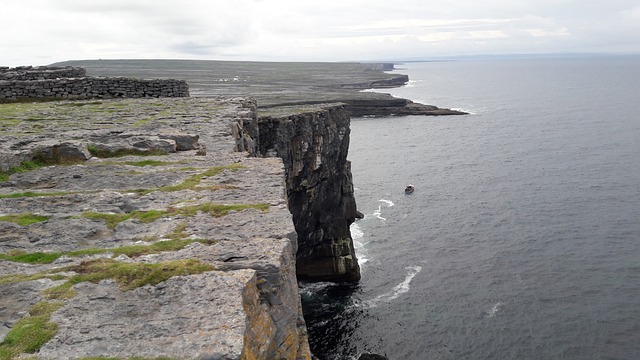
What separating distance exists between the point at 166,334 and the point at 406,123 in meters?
140

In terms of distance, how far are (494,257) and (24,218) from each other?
51143 millimetres

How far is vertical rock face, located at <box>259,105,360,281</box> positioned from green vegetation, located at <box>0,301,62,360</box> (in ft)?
135

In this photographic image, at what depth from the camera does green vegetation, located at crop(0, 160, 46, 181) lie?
1255 cm

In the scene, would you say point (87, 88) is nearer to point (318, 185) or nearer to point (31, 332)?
point (31, 332)

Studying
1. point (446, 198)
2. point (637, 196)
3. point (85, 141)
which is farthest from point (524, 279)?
point (85, 141)

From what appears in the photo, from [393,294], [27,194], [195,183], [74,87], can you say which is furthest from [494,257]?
[27,194]

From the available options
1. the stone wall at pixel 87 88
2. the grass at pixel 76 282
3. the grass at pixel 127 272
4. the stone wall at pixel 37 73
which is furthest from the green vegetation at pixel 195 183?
the stone wall at pixel 37 73

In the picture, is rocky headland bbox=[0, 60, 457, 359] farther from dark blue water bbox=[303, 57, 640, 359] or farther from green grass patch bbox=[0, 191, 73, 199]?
dark blue water bbox=[303, 57, 640, 359]

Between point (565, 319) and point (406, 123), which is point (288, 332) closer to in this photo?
point (565, 319)

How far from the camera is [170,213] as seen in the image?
33.2 feet

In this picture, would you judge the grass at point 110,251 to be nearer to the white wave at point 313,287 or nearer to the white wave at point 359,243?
the white wave at point 313,287

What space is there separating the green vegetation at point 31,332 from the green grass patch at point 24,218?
3.28m

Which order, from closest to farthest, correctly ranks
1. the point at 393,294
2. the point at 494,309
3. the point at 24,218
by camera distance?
the point at 24,218
the point at 494,309
the point at 393,294

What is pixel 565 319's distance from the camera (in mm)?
42344
